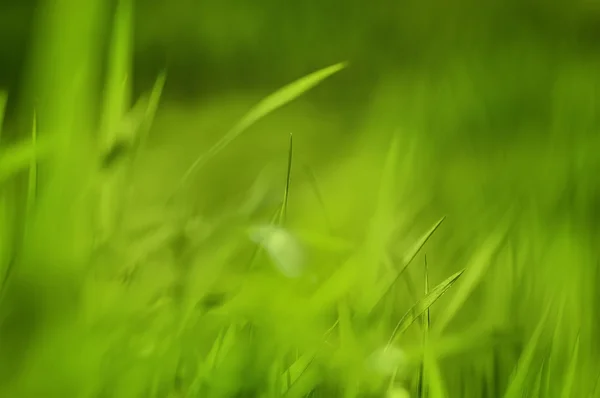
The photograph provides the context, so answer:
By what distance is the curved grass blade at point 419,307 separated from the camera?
336 mm

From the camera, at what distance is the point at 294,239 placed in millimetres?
406

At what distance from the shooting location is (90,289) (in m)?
0.30

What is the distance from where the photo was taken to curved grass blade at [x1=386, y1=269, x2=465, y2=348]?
1.10 ft

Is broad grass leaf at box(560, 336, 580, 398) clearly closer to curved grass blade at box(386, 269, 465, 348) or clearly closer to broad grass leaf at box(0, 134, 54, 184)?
curved grass blade at box(386, 269, 465, 348)

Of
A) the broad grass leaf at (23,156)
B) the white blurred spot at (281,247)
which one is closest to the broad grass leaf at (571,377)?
the white blurred spot at (281,247)

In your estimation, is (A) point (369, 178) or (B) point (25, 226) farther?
(A) point (369, 178)

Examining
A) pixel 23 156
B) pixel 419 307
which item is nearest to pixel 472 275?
pixel 419 307

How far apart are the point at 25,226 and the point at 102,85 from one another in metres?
0.10

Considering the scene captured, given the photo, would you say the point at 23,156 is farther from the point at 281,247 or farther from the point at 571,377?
the point at 571,377

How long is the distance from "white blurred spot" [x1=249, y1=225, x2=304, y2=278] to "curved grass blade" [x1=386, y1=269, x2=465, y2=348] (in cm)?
7

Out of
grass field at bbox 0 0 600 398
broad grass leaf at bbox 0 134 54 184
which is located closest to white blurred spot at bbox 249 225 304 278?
grass field at bbox 0 0 600 398

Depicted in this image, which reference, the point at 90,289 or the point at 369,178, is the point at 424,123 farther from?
the point at 90,289

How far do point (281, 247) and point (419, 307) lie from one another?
9 cm

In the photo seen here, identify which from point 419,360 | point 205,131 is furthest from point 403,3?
point 419,360
